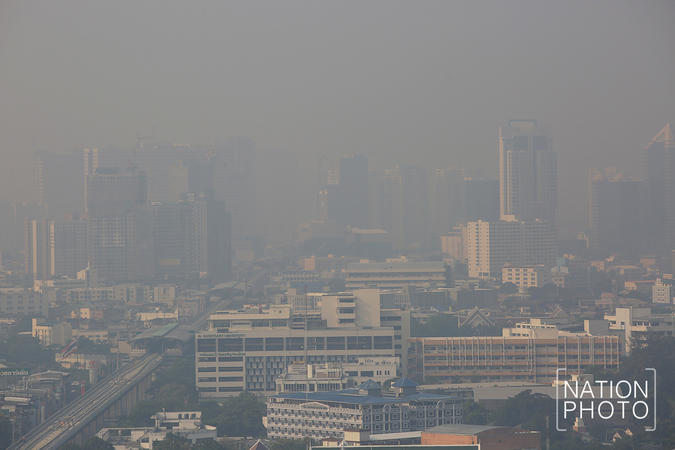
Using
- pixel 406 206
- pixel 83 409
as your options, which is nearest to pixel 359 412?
pixel 83 409

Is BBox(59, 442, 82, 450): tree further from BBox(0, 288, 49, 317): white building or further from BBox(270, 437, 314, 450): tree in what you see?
BBox(0, 288, 49, 317): white building

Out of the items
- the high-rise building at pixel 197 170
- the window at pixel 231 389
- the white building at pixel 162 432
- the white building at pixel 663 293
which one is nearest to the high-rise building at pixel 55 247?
the high-rise building at pixel 197 170

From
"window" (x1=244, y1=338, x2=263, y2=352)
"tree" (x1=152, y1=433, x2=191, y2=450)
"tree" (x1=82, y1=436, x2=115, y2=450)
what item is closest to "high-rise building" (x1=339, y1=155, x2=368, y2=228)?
"window" (x1=244, y1=338, x2=263, y2=352)

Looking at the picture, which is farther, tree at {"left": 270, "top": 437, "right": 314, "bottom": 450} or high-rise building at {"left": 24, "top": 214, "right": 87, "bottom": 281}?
high-rise building at {"left": 24, "top": 214, "right": 87, "bottom": 281}

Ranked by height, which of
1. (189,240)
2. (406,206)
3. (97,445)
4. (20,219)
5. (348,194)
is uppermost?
(348,194)

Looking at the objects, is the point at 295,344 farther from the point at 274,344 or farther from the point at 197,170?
the point at 197,170

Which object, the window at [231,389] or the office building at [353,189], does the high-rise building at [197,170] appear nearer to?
the office building at [353,189]
